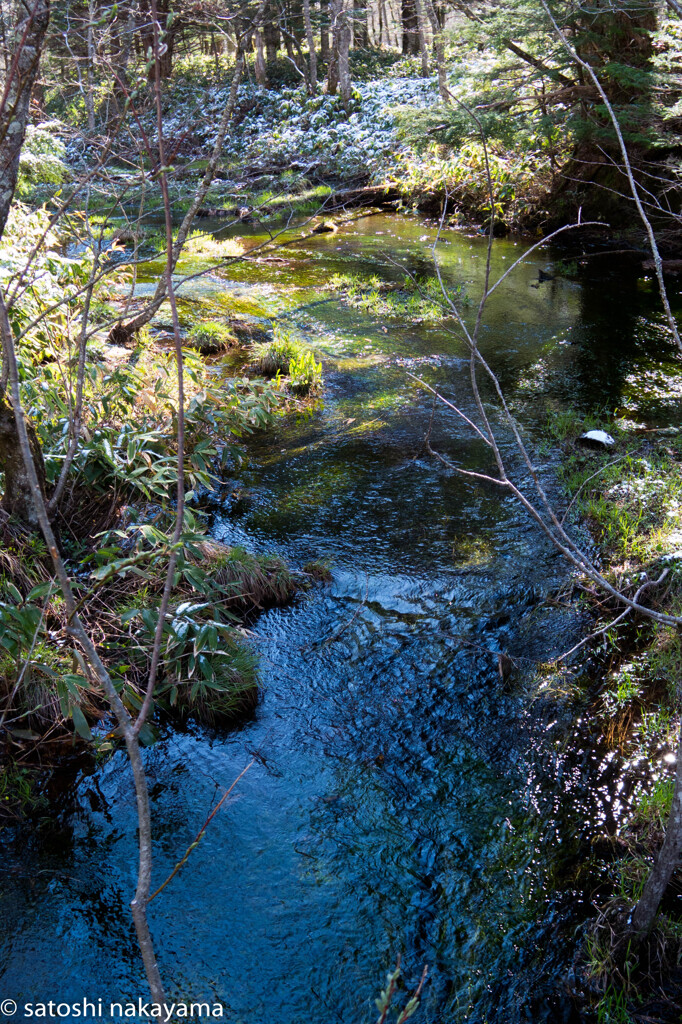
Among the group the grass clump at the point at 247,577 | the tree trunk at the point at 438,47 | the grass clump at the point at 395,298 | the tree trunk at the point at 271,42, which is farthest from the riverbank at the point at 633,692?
the tree trunk at the point at 271,42

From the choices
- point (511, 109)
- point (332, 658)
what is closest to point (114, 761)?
point (332, 658)

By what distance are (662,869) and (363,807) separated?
1202 millimetres

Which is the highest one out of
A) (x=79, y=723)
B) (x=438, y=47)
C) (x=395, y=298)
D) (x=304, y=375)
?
(x=438, y=47)

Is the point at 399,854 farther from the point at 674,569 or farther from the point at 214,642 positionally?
the point at 674,569

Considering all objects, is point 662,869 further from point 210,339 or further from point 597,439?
point 210,339

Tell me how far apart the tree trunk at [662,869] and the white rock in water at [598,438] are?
3.70 meters

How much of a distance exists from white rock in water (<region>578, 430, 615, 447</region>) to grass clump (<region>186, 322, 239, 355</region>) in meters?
4.14

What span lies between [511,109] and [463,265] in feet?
8.80

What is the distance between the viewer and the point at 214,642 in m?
3.02

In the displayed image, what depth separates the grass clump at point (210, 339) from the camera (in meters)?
7.51

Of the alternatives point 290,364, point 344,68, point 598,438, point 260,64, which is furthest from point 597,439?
point 260,64

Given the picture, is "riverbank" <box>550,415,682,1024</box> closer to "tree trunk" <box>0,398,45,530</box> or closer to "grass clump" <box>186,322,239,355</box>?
"tree trunk" <box>0,398,45,530</box>

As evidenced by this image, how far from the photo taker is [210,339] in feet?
24.8

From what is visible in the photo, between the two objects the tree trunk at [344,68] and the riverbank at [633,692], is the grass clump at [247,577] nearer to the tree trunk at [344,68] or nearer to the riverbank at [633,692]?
the riverbank at [633,692]
